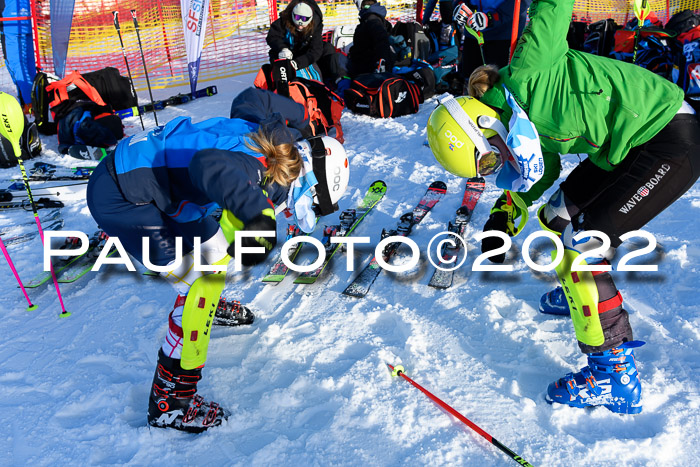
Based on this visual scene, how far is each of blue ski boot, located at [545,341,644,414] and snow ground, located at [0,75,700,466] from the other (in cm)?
7

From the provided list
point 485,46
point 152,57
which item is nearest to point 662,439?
point 485,46

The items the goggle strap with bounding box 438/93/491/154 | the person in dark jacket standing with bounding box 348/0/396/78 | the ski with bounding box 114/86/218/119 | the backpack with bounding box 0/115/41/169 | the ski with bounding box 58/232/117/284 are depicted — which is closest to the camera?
the goggle strap with bounding box 438/93/491/154

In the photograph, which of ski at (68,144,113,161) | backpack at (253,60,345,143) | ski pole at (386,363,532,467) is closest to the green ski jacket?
ski pole at (386,363,532,467)

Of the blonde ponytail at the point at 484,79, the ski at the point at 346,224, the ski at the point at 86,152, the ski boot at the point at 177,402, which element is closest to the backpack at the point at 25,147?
the ski at the point at 86,152

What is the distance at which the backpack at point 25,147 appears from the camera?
7.11m

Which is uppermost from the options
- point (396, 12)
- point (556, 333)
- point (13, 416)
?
point (396, 12)

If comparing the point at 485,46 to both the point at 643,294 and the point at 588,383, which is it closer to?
the point at 643,294

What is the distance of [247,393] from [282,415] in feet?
1.04

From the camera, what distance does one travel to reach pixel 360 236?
15.0 ft

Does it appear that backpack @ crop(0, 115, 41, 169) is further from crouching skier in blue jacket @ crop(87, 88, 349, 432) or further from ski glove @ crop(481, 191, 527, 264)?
ski glove @ crop(481, 191, 527, 264)

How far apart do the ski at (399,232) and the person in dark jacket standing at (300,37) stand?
11.2 ft

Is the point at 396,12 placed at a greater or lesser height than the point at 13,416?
greater

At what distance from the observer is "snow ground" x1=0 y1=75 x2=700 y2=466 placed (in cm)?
249

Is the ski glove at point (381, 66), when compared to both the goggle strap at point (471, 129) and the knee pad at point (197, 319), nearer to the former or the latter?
the goggle strap at point (471, 129)
